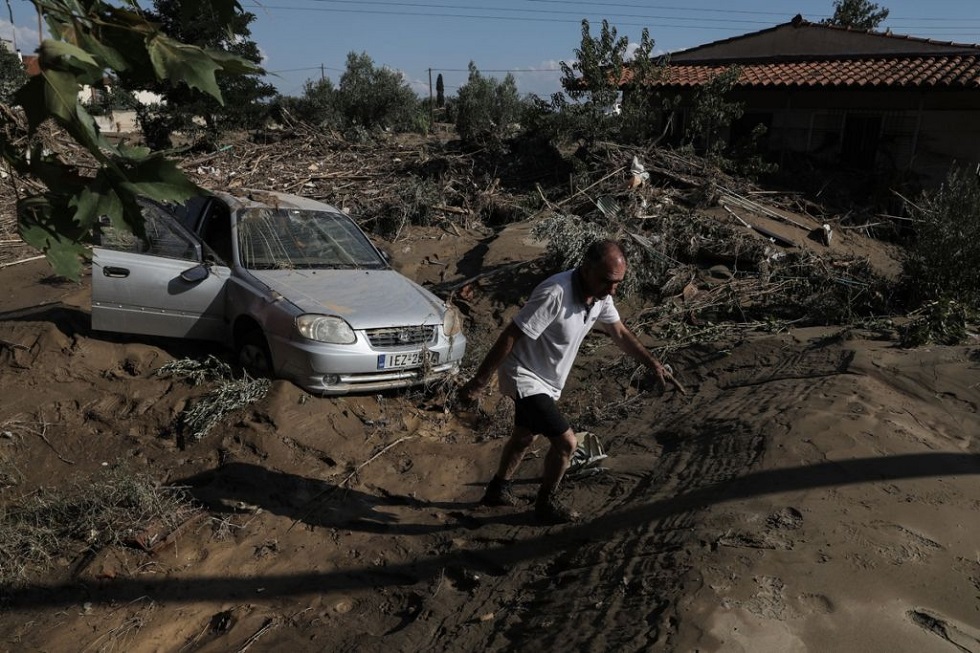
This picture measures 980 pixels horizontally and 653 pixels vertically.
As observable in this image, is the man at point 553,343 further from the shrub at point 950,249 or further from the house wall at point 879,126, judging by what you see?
the house wall at point 879,126

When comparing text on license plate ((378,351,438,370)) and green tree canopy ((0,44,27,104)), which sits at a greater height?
green tree canopy ((0,44,27,104))

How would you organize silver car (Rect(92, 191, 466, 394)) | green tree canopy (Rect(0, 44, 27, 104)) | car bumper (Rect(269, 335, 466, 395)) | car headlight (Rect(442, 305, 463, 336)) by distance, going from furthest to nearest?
car headlight (Rect(442, 305, 463, 336)) → silver car (Rect(92, 191, 466, 394)) → car bumper (Rect(269, 335, 466, 395)) → green tree canopy (Rect(0, 44, 27, 104))

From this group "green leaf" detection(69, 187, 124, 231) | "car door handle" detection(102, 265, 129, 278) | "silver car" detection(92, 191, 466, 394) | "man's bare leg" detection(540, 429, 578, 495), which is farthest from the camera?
"car door handle" detection(102, 265, 129, 278)

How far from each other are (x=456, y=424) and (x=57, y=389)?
3.44m

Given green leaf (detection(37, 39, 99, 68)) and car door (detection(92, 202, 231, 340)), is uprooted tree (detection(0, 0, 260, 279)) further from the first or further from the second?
car door (detection(92, 202, 231, 340))

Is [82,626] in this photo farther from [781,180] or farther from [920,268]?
[781,180]

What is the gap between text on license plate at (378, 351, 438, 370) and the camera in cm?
608

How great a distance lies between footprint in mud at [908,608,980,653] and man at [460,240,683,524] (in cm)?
161

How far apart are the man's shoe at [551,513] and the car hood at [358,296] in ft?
7.43

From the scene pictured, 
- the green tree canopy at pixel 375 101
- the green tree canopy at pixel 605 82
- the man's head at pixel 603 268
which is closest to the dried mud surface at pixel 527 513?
the man's head at pixel 603 268

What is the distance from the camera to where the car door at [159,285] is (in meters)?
6.28

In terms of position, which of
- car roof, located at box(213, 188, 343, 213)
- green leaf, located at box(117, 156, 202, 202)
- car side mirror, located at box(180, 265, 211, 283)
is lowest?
car side mirror, located at box(180, 265, 211, 283)

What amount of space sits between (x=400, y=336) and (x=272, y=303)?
111 centimetres

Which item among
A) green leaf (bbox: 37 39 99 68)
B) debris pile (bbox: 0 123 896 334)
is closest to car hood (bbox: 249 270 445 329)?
debris pile (bbox: 0 123 896 334)
